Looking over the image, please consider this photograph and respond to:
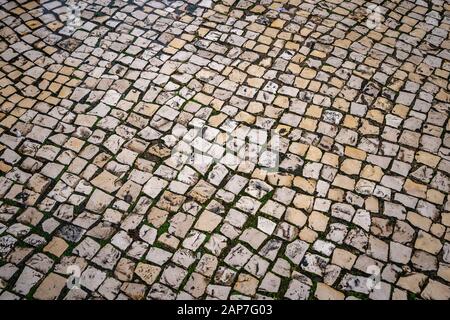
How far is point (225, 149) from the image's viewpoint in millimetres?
4645

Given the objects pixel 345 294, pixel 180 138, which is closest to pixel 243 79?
pixel 180 138

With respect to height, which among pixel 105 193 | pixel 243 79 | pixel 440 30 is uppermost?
pixel 440 30

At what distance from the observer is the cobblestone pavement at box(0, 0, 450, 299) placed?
374cm

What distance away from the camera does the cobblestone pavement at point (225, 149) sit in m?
3.74

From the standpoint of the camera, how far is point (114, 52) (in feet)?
19.0
